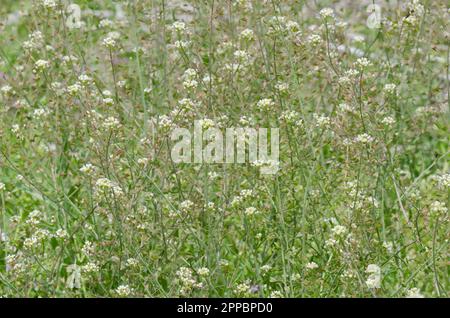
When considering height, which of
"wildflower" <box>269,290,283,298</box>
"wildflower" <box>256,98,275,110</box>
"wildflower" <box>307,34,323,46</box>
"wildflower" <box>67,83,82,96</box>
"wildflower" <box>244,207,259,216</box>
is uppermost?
"wildflower" <box>307,34,323,46</box>

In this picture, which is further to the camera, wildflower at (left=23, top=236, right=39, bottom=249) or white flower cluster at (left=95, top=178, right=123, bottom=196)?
wildflower at (left=23, top=236, right=39, bottom=249)

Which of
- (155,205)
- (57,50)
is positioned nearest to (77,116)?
(57,50)

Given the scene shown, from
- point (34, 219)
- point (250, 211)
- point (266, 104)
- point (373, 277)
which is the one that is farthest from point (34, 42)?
Answer: point (373, 277)

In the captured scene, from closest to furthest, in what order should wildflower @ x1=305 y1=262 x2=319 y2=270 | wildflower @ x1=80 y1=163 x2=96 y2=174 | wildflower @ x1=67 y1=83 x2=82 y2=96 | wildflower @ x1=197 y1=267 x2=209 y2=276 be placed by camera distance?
wildflower @ x1=197 y1=267 x2=209 y2=276, wildflower @ x1=305 y1=262 x2=319 y2=270, wildflower @ x1=80 y1=163 x2=96 y2=174, wildflower @ x1=67 y1=83 x2=82 y2=96

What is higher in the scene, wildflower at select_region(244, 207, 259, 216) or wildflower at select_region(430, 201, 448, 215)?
wildflower at select_region(430, 201, 448, 215)

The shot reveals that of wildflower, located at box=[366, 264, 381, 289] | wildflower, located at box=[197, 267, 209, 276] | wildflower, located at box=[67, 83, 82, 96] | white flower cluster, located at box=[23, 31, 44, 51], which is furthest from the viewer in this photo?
white flower cluster, located at box=[23, 31, 44, 51]

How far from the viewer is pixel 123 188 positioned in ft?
11.3

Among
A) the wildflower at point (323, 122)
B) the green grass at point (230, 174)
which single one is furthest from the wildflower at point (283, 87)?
the wildflower at point (323, 122)

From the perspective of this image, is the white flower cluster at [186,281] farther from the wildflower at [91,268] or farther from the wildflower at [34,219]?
the wildflower at [34,219]

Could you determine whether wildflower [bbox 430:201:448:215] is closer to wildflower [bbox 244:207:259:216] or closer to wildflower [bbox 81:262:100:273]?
wildflower [bbox 244:207:259:216]

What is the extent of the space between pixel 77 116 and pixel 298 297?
1466 mm

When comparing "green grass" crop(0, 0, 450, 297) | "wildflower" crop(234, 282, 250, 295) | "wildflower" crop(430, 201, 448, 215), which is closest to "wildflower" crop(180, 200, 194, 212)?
"green grass" crop(0, 0, 450, 297)

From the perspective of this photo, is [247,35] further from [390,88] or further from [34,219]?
[34,219]

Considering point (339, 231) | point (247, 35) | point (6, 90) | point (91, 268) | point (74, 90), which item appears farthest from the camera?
point (6, 90)
